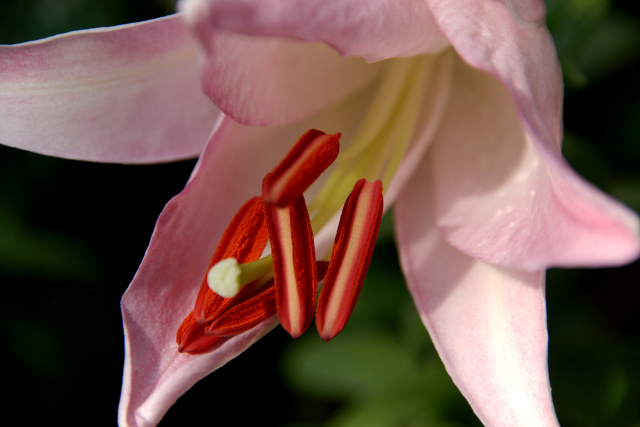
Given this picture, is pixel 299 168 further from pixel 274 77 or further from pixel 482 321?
pixel 482 321

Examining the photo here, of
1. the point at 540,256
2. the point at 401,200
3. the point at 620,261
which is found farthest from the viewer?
the point at 401,200

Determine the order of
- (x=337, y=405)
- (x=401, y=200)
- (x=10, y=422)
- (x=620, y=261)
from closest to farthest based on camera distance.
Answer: (x=620, y=261) < (x=401, y=200) < (x=10, y=422) < (x=337, y=405)

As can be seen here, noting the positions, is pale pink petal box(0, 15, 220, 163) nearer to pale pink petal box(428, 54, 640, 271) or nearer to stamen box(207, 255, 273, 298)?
stamen box(207, 255, 273, 298)

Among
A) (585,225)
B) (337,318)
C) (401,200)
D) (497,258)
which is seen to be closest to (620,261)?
(585,225)

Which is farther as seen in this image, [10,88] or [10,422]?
[10,422]

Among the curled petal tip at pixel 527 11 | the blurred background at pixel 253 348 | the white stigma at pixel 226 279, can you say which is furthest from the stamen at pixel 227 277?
the blurred background at pixel 253 348

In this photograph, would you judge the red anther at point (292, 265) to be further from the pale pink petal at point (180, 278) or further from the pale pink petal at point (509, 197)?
the pale pink petal at point (509, 197)

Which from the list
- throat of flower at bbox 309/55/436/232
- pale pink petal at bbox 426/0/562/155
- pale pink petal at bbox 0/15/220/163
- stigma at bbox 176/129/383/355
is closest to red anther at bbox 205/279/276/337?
stigma at bbox 176/129/383/355

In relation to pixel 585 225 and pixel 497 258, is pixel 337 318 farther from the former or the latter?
pixel 585 225
